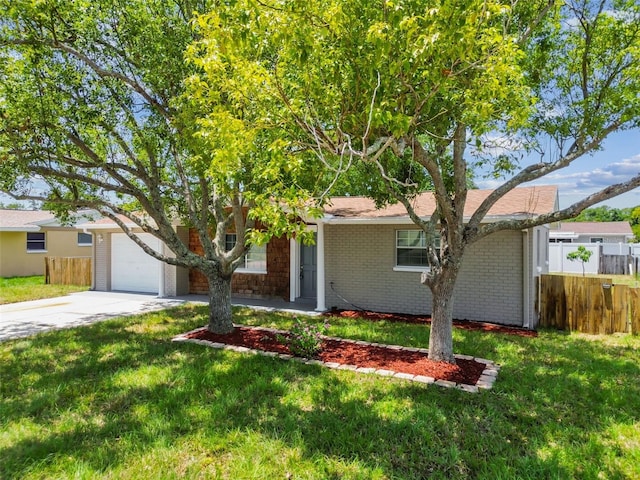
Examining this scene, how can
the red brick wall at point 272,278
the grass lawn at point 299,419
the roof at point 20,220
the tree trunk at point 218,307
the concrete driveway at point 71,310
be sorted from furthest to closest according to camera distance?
the roof at point 20,220, the red brick wall at point 272,278, the concrete driveway at point 71,310, the tree trunk at point 218,307, the grass lawn at point 299,419

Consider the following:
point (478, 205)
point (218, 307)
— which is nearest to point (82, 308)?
point (218, 307)

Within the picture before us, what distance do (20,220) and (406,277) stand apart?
2212cm

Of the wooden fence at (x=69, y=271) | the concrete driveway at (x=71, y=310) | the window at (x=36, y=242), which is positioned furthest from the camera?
the window at (x=36, y=242)

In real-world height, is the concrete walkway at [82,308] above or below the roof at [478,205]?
below

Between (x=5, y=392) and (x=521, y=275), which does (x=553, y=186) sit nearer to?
(x=521, y=275)

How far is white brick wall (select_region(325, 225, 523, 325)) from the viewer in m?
9.68

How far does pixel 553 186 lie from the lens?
11.8 metres

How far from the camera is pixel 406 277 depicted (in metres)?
10.9

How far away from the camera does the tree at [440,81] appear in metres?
3.95

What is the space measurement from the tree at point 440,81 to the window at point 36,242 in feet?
71.6

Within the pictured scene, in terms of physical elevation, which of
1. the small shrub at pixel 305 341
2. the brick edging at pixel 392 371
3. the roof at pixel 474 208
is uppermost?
the roof at pixel 474 208

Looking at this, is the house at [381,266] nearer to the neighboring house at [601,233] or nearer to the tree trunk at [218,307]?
the tree trunk at [218,307]

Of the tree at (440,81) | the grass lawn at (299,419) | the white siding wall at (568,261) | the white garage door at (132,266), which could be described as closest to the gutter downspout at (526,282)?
the grass lawn at (299,419)

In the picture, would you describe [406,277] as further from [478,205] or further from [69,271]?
[69,271]
